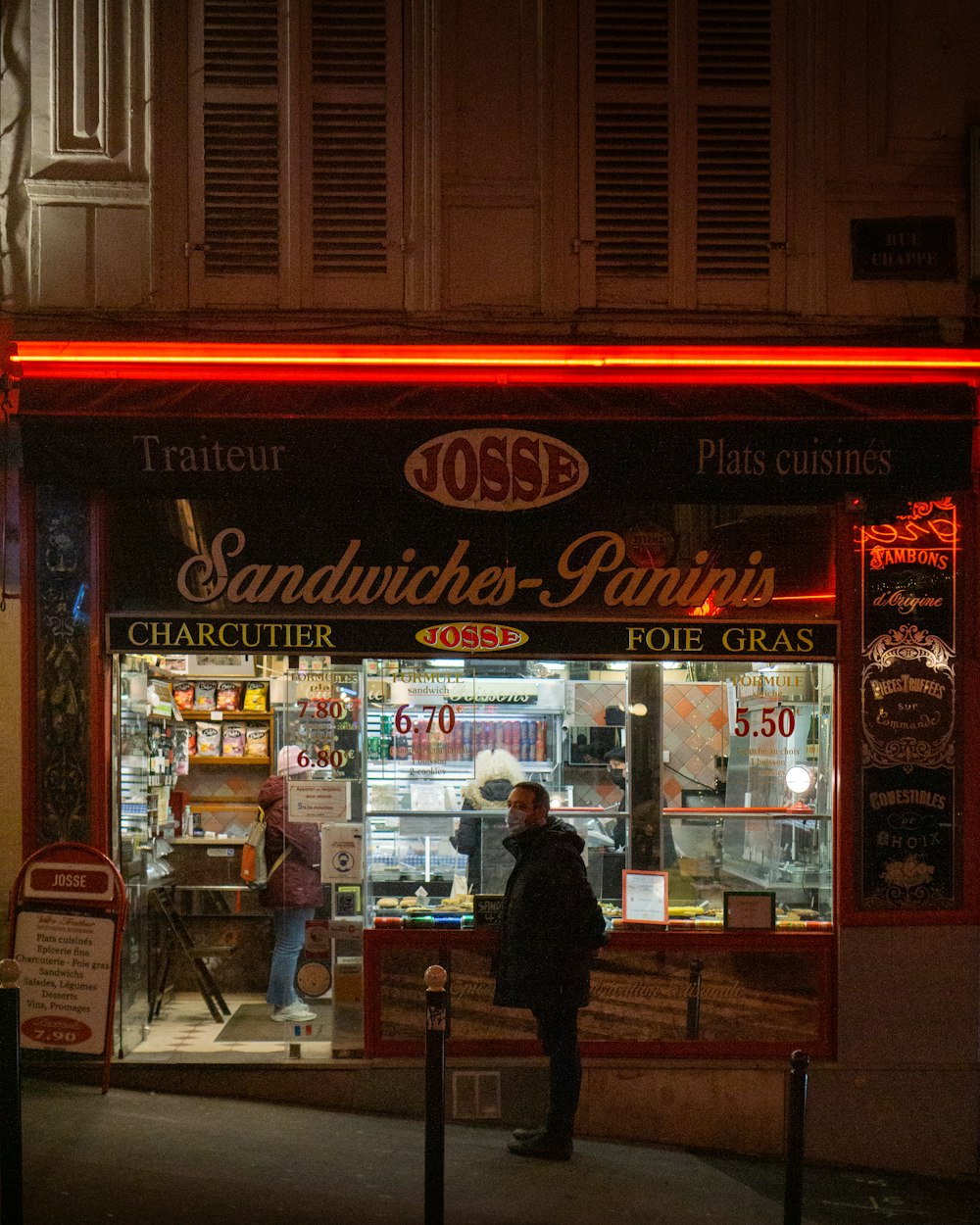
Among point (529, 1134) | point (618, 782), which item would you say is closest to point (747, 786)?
point (618, 782)

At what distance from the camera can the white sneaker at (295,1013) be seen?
8.14 meters

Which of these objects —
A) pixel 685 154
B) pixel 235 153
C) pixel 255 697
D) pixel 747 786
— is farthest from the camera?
pixel 255 697

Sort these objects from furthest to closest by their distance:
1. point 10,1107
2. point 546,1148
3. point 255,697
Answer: point 255,697, point 546,1148, point 10,1107

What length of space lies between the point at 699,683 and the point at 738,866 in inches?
49.6

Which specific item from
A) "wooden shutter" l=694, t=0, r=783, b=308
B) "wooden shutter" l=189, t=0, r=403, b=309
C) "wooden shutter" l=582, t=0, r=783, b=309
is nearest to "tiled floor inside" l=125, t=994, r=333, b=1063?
"wooden shutter" l=189, t=0, r=403, b=309

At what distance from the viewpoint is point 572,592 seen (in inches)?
313

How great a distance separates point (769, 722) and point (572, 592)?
161 centimetres

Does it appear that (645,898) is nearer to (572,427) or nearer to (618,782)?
(618,782)

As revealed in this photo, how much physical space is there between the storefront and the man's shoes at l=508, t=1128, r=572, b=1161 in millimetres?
881

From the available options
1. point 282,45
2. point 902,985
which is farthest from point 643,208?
point 902,985

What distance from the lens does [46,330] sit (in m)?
7.84

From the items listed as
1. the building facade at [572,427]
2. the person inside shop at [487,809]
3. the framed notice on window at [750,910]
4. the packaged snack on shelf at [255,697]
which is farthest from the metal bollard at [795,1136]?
the packaged snack on shelf at [255,697]

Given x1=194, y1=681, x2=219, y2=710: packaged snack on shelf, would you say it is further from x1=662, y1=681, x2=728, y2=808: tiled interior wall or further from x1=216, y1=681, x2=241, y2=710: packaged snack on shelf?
x1=662, y1=681, x2=728, y2=808: tiled interior wall

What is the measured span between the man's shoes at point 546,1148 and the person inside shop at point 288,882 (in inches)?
72.1
